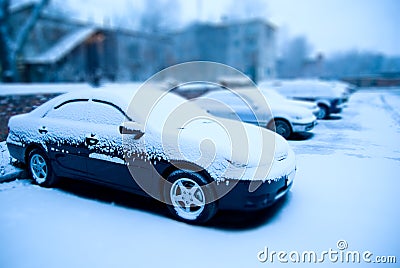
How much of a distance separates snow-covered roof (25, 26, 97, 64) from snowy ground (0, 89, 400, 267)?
70.2 ft

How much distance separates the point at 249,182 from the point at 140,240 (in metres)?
1.27

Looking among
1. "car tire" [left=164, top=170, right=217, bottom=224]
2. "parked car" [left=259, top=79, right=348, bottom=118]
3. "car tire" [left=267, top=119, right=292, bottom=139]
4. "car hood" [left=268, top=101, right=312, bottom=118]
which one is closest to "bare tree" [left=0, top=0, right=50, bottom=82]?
"parked car" [left=259, top=79, right=348, bottom=118]

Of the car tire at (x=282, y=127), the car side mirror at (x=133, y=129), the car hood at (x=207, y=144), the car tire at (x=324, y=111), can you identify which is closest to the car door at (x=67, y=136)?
the car side mirror at (x=133, y=129)

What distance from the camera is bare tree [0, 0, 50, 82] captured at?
56.6 feet

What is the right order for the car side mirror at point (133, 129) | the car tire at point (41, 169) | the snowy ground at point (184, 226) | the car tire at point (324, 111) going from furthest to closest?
1. the car tire at point (324, 111)
2. the car tire at point (41, 169)
3. the car side mirror at point (133, 129)
4. the snowy ground at point (184, 226)

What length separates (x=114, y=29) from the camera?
1125 inches

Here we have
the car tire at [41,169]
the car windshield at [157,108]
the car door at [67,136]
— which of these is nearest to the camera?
the car windshield at [157,108]

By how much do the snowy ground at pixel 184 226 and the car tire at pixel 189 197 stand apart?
0.39 feet

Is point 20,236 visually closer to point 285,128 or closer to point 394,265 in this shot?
point 394,265

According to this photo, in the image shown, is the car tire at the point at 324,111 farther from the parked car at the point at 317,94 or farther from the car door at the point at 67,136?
the car door at the point at 67,136

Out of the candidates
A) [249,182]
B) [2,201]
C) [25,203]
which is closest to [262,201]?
[249,182]

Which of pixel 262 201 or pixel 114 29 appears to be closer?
pixel 262 201

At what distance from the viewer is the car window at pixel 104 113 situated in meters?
3.56

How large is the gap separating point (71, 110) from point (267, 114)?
4652 mm
